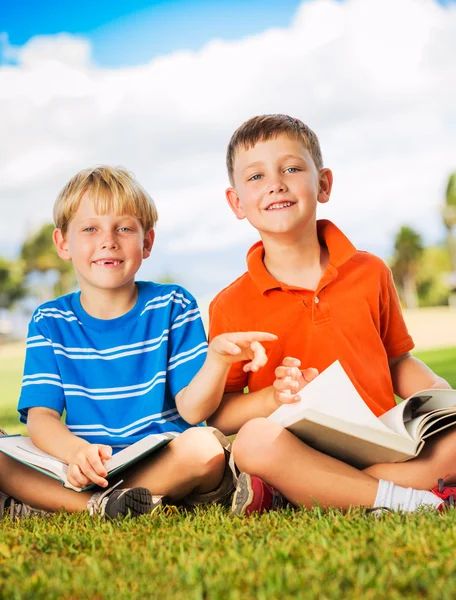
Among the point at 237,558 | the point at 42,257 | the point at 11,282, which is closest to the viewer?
the point at 237,558

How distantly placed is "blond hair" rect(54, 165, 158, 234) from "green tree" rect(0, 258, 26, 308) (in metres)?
54.1

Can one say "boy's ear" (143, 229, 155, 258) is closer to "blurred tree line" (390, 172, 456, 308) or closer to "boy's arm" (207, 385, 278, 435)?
"boy's arm" (207, 385, 278, 435)

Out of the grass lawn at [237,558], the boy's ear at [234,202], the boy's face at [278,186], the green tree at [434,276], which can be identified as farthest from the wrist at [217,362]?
the green tree at [434,276]

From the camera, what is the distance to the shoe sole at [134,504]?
2441 mm

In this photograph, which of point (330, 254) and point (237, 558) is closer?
point (237, 558)

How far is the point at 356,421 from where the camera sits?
2.18 meters

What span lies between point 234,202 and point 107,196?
0.49 metres

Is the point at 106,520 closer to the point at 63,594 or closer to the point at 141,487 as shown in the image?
the point at 141,487

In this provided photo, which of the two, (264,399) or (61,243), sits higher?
(61,243)

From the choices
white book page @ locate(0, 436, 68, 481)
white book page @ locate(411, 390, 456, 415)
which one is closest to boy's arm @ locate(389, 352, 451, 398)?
white book page @ locate(411, 390, 456, 415)

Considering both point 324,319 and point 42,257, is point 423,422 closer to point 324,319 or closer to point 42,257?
point 324,319

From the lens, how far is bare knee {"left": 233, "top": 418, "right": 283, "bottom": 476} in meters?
2.39

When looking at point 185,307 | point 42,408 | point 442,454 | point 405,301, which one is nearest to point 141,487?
point 42,408

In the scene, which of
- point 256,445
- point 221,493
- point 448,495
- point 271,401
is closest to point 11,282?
point 221,493
